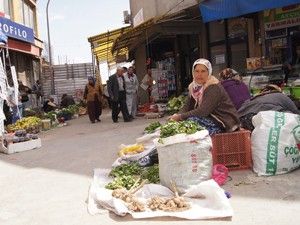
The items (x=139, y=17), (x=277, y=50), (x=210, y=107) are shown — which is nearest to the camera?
(x=210, y=107)

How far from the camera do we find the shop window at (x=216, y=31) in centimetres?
1534

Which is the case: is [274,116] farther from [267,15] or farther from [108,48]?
[108,48]

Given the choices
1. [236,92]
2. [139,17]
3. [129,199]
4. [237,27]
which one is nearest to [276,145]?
[236,92]

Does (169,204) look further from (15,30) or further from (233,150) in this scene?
(15,30)

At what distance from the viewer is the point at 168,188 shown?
5.56 m

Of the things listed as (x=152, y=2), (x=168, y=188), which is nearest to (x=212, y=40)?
(x=152, y=2)

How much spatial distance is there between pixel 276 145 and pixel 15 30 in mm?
16025

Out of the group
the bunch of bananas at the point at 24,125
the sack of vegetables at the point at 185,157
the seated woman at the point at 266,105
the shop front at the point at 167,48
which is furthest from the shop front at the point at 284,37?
the bunch of bananas at the point at 24,125

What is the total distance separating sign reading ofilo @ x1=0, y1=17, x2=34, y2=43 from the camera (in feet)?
59.3

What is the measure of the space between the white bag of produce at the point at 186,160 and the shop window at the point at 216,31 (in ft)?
33.7

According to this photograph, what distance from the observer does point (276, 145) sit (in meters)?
6.20

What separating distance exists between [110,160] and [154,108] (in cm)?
838

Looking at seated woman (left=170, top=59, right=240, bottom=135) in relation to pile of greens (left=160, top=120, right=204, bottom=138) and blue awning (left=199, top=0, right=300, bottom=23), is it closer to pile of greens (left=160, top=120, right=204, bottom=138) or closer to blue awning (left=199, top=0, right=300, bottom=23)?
pile of greens (left=160, top=120, right=204, bottom=138)

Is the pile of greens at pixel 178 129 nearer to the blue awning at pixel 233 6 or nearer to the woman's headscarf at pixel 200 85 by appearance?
the woman's headscarf at pixel 200 85
